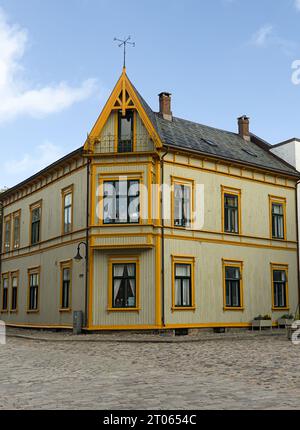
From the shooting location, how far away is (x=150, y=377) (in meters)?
10.9

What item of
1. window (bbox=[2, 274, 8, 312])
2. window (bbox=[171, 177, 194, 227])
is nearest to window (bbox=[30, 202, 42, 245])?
window (bbox=[2, 274, 8, 312])

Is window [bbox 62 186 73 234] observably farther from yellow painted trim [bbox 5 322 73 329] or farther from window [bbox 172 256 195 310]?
window [bbox 172 256 195 310]

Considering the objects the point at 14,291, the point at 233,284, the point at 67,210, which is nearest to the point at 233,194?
the point at 233,284

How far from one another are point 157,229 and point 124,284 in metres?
2.72

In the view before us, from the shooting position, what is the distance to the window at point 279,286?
2794cm

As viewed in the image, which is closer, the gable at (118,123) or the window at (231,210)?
the gable at (118,123)

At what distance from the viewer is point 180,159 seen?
25.0m

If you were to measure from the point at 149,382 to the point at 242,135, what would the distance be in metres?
24.7

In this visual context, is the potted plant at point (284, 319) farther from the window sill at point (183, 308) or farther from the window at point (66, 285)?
the window at point (66, 285)

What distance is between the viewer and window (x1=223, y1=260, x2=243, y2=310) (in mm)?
25906

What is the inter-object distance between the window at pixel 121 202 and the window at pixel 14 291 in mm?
11521

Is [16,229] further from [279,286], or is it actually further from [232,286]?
[279,286]

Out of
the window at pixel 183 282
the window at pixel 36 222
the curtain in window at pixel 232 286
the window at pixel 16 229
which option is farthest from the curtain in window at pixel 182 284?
the window at pixel 16 229

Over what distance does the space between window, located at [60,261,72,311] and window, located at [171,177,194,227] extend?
219 inches
